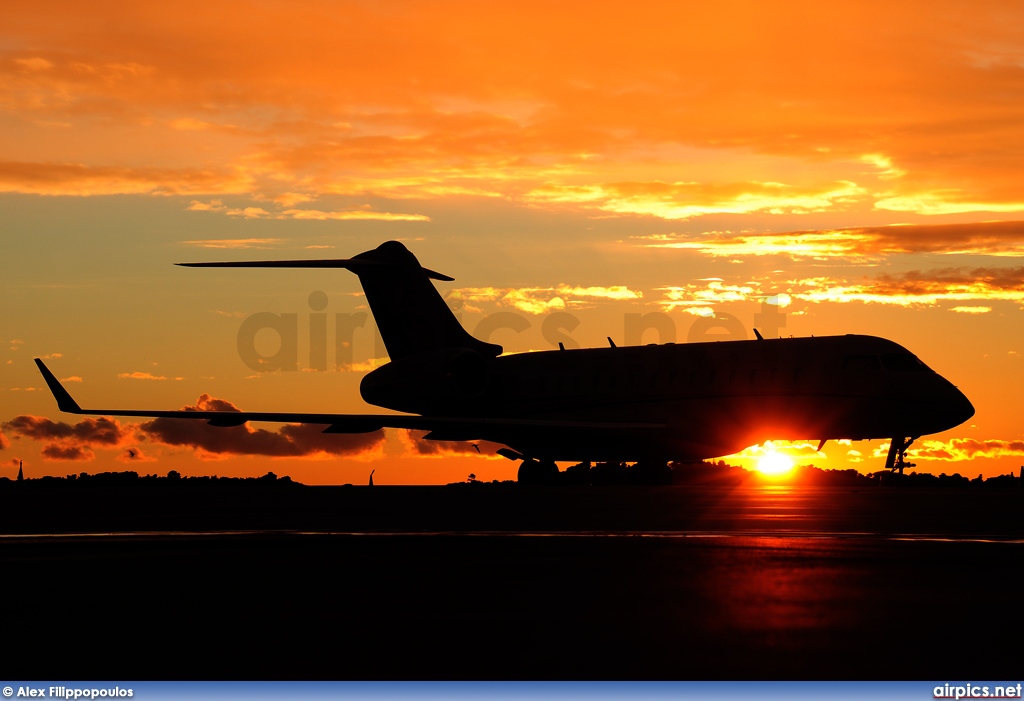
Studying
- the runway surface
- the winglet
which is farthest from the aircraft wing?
the runway surface

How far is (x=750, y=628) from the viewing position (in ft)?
28.1

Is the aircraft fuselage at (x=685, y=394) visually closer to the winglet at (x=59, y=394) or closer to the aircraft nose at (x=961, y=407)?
the aircraft nose at (x=961, y=407)

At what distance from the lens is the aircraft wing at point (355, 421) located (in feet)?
129

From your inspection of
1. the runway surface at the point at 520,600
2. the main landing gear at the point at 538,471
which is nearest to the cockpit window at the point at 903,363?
the main landing gear at the point at 538,471

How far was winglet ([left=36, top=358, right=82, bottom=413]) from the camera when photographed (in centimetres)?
3894

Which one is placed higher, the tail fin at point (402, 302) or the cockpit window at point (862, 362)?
the tail fin at point (402, 302)

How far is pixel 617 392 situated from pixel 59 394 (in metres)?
17.7

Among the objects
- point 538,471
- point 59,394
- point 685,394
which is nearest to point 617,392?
point 685,394

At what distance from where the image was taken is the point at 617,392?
4416 cm

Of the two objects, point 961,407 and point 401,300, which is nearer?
point 961,407

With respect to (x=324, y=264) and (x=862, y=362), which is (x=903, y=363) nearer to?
(x=862, y=362)

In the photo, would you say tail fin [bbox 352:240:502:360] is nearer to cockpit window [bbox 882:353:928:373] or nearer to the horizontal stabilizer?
the horizontal stabilizer

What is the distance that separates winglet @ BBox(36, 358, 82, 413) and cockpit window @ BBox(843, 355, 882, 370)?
2249cm

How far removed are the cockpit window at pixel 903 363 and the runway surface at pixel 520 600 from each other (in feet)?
56.6
